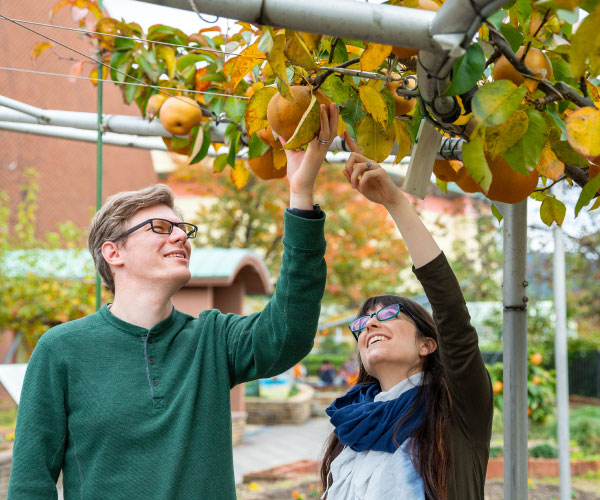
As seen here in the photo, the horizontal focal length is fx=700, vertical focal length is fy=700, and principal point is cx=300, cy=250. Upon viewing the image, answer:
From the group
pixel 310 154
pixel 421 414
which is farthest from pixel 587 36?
pixel 421 414

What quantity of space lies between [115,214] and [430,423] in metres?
0.81

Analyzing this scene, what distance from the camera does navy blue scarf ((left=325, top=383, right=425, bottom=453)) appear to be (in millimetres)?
1461

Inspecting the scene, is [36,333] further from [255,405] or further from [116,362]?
[116,362]

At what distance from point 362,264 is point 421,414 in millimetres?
11294

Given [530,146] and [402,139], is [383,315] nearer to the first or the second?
[402,139]

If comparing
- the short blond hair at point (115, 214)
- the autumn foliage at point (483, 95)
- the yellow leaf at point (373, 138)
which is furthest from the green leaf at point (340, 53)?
the short blond hair at point (115, 214)

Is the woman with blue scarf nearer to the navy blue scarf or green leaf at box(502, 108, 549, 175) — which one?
the navy blue scarf

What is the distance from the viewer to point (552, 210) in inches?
55.1

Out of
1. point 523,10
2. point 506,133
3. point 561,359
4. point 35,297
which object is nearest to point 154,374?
point 506,133

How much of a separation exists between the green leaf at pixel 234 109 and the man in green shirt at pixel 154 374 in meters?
0.38

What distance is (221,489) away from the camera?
1367 millimetres

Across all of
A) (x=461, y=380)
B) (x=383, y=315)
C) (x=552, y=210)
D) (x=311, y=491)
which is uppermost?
(x=552, y=210)

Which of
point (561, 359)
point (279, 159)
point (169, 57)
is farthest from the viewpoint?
point (561, 359)

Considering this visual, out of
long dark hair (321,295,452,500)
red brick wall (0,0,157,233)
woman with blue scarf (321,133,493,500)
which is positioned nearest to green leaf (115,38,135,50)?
woman with blue scarf (321,133,493,500)
